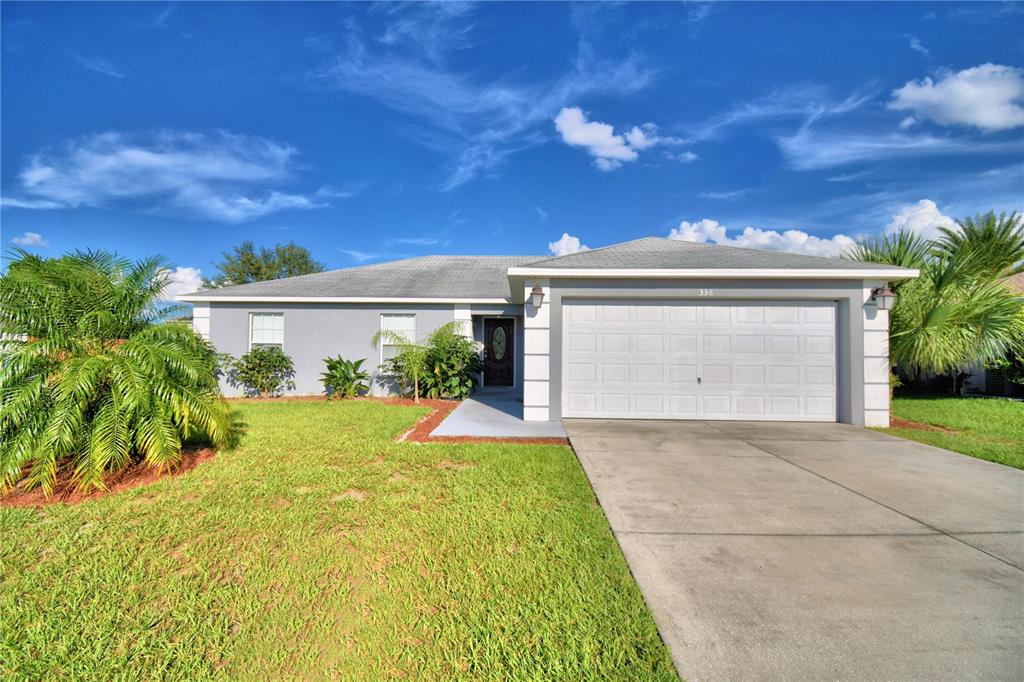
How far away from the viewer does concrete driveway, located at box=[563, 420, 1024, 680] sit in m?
1.96

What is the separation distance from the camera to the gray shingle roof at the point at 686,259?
732 cm

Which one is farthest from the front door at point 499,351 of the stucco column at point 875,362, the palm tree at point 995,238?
the palm tree at point 995,238

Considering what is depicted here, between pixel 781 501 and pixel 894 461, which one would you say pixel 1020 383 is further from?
pixel 781 501

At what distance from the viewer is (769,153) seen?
11.5 metres

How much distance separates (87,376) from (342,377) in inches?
249

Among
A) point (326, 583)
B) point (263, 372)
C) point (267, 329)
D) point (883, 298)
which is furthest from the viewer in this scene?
point (267, 329)

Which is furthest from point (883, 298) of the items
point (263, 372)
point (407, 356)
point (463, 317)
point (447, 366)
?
point (263, 372)

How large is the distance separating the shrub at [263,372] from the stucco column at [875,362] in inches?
516

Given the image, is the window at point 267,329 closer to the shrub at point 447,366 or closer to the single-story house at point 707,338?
the shrub at point 447,366

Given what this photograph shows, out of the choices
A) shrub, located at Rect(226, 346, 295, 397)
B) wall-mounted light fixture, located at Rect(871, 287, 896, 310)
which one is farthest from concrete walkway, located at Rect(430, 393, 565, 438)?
wall-mounted light fixture, located at Rect(871, 287, 896, 310)

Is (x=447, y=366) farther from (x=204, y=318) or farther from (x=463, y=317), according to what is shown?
(x=204, y=318)

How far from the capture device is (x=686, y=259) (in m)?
7.84

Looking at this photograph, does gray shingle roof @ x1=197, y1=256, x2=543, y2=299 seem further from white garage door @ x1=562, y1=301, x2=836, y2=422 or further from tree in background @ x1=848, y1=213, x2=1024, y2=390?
tree in background @ x1=848, y1=213, x2=1024, y2=390

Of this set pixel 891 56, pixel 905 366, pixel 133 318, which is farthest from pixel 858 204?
pixel 133 318
